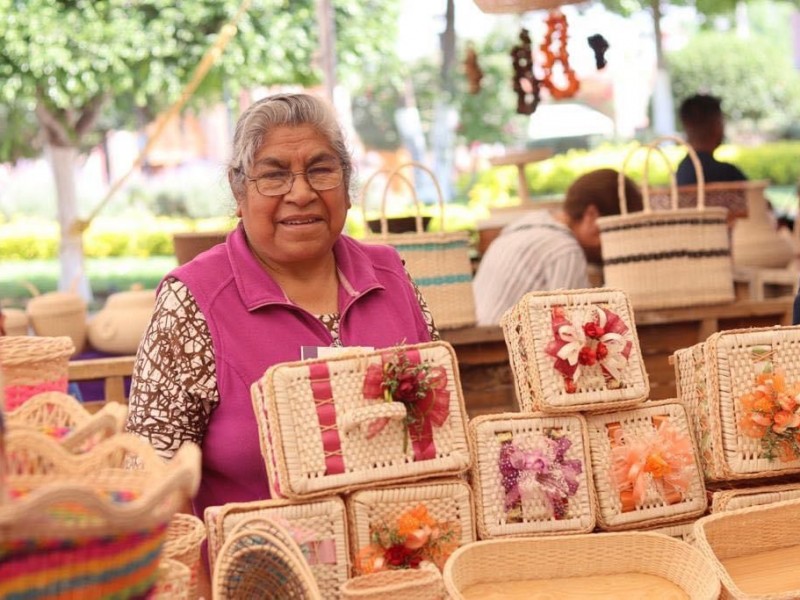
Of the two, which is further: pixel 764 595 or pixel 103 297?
pixel 103 297

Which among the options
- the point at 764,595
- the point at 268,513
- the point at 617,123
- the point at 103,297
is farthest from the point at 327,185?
the point at 617,123

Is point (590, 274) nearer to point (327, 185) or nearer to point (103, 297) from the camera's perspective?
point (327, 185)

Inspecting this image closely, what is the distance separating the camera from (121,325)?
3.80 meters

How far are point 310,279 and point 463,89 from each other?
57.5ft

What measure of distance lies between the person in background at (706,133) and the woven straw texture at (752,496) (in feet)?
11.7

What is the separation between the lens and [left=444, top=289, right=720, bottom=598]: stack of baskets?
179cm

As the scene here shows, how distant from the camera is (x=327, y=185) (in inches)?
80.7

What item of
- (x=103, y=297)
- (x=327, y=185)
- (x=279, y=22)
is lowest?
(x=103, y=297)

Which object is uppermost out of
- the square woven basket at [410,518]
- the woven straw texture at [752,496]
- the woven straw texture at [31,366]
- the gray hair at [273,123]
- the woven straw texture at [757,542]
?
the gray hair at [273,123]

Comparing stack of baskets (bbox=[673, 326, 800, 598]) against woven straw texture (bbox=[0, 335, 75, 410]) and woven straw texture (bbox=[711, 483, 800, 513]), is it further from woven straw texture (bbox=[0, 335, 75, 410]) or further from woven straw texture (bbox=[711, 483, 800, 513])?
woven straw texture (bbox=[0, 335, 75, 410])

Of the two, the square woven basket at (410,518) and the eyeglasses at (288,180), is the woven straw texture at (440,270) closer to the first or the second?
the eyeglasses at (288,180)

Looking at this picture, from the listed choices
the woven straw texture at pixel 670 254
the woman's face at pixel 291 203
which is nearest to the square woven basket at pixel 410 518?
the woman's face at pixel 291 203

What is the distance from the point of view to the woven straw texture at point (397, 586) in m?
1.55

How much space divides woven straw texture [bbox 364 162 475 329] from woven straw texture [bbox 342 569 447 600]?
2.10 m
